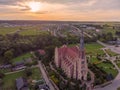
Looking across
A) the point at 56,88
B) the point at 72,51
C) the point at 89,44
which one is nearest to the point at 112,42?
the point at 89,44

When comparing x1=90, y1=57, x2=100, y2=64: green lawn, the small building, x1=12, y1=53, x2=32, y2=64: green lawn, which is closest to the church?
the small building

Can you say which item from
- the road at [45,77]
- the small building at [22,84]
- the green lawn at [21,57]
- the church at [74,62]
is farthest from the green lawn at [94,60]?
the small building at [22,84]

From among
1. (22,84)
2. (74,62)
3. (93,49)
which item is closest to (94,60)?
(93,49)

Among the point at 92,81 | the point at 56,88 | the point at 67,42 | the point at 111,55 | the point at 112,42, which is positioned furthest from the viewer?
the point at 112,42

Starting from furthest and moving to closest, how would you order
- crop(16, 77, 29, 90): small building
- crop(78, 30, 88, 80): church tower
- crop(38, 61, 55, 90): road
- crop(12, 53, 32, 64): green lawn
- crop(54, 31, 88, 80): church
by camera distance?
crop(12, 53, 32, 64): green lawn
crop(38, 61, 55, 90): road
crop(16, 77, 29, 90): small building
crop(54, 31, 88, 80): church
crop(78, 30, 88, 80): church tower

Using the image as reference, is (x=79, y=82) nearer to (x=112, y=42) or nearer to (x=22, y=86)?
(x=22, y=86)

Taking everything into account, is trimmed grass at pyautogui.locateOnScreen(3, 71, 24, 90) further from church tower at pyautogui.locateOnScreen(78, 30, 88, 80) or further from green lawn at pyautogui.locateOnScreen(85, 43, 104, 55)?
green lawn at pyautogui.locateOnScreen(85, 43, 104, 55)
